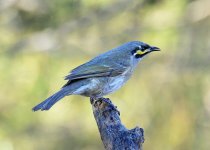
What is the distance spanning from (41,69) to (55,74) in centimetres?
25

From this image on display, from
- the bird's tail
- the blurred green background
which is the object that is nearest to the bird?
the bird's tail

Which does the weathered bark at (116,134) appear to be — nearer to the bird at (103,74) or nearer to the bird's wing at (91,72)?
the bird at (103,74)

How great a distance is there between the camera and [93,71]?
7.55m

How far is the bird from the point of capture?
7.27m

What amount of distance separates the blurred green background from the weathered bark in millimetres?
5734

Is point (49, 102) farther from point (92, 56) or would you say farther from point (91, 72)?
point (92, 56)

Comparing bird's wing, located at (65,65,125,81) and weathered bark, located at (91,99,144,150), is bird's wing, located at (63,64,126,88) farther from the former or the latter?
weathered bark, located at (91,99,144,150)

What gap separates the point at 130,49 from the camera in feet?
26.2

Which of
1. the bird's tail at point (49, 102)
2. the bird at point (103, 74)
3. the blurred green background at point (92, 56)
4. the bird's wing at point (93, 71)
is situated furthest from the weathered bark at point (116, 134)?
the blurred green background at point (92, 56)

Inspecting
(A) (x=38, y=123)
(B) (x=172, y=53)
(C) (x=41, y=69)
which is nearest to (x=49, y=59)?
(C) (x=41, y=69)

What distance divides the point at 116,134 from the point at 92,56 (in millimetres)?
6811

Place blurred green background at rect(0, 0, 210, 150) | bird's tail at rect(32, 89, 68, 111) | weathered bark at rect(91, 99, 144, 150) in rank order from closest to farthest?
weathered bark at rect(91, 99, 144, 150), bird's tail at rect(32, 89, 68, 111), blurred green background at rect(0, 0, 210, 150)

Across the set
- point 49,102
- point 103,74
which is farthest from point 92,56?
point 49,102

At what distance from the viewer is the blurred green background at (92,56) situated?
12102 mm
